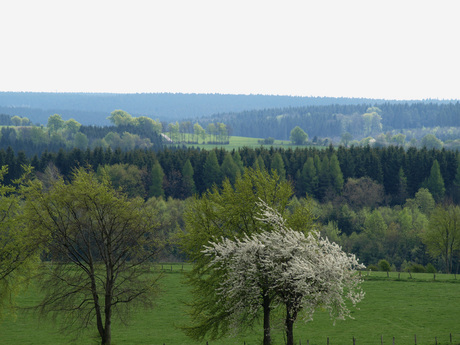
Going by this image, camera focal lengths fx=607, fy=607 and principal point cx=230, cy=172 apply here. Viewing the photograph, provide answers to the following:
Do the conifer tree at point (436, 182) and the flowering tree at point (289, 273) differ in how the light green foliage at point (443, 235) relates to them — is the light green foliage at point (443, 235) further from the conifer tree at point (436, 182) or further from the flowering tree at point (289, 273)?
the flowering tree at point (289, 273)

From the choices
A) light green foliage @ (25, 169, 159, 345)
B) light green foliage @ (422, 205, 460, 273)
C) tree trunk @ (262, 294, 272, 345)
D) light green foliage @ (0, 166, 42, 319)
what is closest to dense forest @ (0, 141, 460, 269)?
light green foliage @ (422, 205, 460, 273)

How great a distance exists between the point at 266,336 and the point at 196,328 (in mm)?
4776

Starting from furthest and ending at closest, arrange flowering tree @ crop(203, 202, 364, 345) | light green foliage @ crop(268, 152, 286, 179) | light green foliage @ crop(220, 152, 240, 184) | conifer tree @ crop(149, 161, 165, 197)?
light green foliage @ crop(220, 152, 240, 184), light green foliage @ crop(268, 152, 286, 179), conifer tree @ crop(149, 161, 165, 197), flowering tree @ crop(203, 202, 364, 345)

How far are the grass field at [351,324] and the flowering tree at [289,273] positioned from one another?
7592mm

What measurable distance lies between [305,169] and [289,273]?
122 meters

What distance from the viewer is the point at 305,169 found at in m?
154

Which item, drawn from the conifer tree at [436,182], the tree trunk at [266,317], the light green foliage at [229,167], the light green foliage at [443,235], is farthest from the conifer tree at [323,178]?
the tree trunk at [266,317]

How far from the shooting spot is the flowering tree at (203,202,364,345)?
3269 centimetres

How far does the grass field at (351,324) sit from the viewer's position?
1924 inches

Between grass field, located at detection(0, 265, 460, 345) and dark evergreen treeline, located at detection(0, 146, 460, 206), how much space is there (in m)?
80.4

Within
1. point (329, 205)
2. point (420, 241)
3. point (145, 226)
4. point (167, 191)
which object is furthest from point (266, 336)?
point (167, 191)

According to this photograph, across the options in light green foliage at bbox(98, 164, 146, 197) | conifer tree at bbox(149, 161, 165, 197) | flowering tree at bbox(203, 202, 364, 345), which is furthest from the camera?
conifer tree at bbox(149, 161, 165, 197)

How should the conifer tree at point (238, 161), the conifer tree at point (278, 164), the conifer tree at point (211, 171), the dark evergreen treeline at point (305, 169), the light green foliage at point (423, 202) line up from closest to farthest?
1. the light green foliage at point (423, 202)
2. the dark evergreen treeline at point (305, 169)
3. the conifer tree at point (278, 164)
4. the conifer tree at point (211, 171)
5. the conifer tree at point (238, 161)

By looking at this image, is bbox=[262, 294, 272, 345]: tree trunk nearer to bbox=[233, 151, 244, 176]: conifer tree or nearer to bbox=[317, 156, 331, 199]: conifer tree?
bbox=[317, 156, 331, 199]: conifer tree
